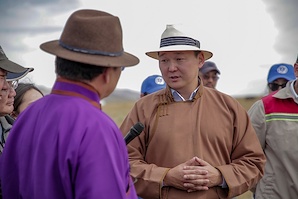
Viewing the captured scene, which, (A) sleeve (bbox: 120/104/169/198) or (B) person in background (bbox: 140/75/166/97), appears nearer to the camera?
(A) sleeve (bbox: 120/104/169/198)

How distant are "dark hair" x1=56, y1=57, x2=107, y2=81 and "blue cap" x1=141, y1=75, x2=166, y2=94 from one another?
3121 millimetres

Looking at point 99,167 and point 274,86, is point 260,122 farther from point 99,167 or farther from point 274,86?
point 99,167

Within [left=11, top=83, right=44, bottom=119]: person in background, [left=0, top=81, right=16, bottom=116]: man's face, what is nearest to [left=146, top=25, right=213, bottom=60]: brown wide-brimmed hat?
[left=0, top=81, right=16, bottom=116]: man's face

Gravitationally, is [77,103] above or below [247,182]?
above

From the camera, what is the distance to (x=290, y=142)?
4.17 meters

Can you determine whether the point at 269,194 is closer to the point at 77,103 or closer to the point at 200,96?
the point at 200,96

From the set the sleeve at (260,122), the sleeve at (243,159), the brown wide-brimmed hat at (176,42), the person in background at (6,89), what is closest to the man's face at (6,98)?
the person in background at (6,89)

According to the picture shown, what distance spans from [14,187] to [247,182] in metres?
1.67

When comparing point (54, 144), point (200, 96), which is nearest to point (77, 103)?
point (54, 144)

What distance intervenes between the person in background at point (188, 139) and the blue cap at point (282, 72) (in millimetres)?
2639

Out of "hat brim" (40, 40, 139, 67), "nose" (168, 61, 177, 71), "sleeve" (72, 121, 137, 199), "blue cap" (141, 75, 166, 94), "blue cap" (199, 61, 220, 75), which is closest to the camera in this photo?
"sleeve" (72, 121, 137, 199)

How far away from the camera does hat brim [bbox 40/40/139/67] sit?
220cm

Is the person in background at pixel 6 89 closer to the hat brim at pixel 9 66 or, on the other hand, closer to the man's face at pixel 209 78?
the hat brim at pixel 9 66

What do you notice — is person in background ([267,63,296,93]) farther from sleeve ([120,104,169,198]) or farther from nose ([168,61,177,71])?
sleeve ([120,104,169,198])
